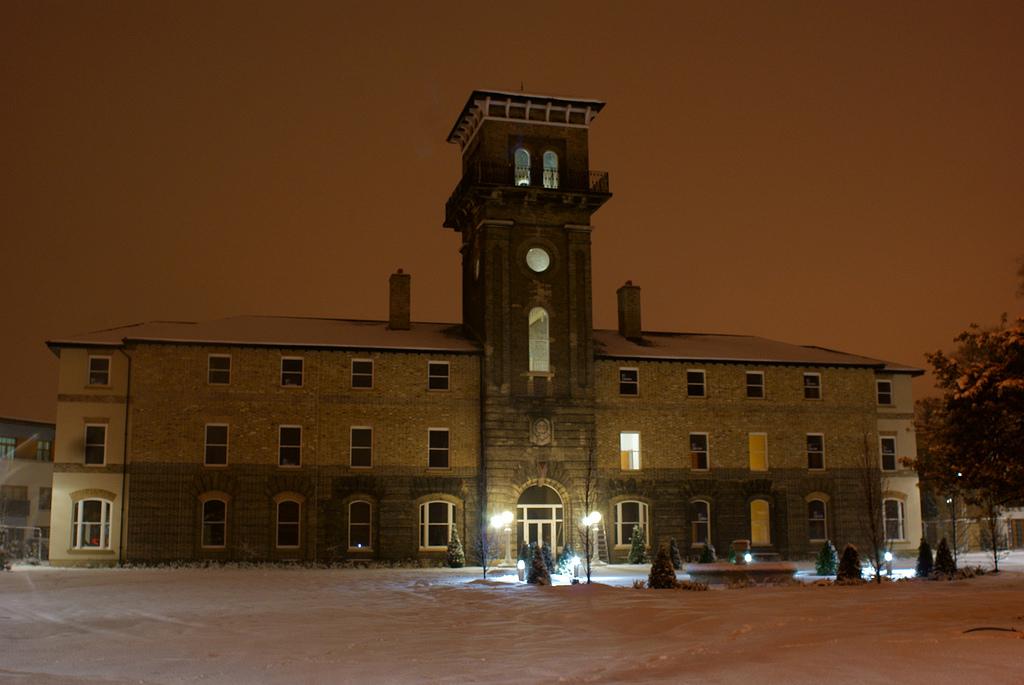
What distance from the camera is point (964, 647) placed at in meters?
15.6

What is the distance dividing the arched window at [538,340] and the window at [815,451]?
11.7m

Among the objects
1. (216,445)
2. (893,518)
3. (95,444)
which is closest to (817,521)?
(893,518)

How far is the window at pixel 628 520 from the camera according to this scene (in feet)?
137

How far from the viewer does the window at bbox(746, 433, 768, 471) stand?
44.2m

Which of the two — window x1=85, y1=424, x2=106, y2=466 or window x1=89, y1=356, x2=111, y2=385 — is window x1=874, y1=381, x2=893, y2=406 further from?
window x1=85, y1=424, x2=106, y2=466

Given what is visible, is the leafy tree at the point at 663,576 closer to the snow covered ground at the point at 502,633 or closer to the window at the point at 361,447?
the snow covered ground at the point at 502,633

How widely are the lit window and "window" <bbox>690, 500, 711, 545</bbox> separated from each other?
18821 millimetres

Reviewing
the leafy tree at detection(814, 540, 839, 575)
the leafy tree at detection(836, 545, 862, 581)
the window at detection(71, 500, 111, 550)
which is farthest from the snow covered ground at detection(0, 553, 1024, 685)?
the window at detection(71, 500, 111, 550)

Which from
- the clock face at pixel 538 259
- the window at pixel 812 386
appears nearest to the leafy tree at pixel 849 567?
the window at pixel 812 386

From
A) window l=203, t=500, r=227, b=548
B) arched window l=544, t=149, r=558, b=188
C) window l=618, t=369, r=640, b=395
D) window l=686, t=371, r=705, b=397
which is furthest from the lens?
window l=686, t=371, r=705, b=397

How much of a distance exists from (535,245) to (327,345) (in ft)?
30.2

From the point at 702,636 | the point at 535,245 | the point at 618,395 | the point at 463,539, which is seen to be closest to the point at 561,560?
the point at 463,539

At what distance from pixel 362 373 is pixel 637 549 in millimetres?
12370

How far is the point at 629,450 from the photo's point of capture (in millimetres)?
42844
